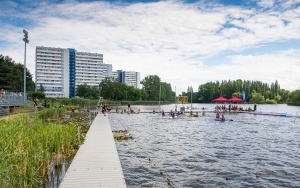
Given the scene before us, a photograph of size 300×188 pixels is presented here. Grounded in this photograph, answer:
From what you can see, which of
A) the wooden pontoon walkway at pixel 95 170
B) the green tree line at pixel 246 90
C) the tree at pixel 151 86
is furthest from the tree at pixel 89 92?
the wooden pontoon walkway at pixel 95 170

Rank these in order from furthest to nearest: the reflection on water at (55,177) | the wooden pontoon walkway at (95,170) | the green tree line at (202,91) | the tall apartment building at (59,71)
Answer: the tall apartment building at (59,71), the green tree line at (202,91), the reflection on water at (55,177), the wooden pontoon walkway at (95,170)

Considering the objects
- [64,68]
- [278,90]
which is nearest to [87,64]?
[64,68]

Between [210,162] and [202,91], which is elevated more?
[202,91]

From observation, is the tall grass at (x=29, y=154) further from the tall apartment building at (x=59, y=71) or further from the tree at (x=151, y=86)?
the tall apartment building at (x=59, y=71)

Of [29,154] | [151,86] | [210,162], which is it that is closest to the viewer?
[29,154]

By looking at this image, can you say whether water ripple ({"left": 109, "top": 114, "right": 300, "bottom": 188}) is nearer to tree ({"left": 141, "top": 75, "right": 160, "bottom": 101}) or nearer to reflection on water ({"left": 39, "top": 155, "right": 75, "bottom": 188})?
reflection on water ({"left": 39, "top": 155, "right": 75, "bottom": 188})

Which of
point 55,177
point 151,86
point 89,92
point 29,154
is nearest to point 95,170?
point 55,177

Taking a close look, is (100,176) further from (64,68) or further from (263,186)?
(64,68)

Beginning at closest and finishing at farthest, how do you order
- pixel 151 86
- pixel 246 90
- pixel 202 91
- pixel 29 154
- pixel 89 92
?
pixel 29 154
pixel 89 92
pixel 151 86
pixel 246 90
pixel 202 91

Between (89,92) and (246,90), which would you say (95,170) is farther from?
(246,90)

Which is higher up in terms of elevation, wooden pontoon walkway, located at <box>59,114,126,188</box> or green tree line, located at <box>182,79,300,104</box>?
green tree line, located at <box>182,79,300,104</box>

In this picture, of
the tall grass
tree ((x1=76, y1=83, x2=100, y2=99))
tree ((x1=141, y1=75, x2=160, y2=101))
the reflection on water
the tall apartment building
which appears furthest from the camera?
the tall apartment building

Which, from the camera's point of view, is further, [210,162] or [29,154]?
[210,162]

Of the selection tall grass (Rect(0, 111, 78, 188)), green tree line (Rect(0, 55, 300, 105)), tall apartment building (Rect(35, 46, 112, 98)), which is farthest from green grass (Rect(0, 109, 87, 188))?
tall apartment building (Rect(35, 46, 112, 98))
